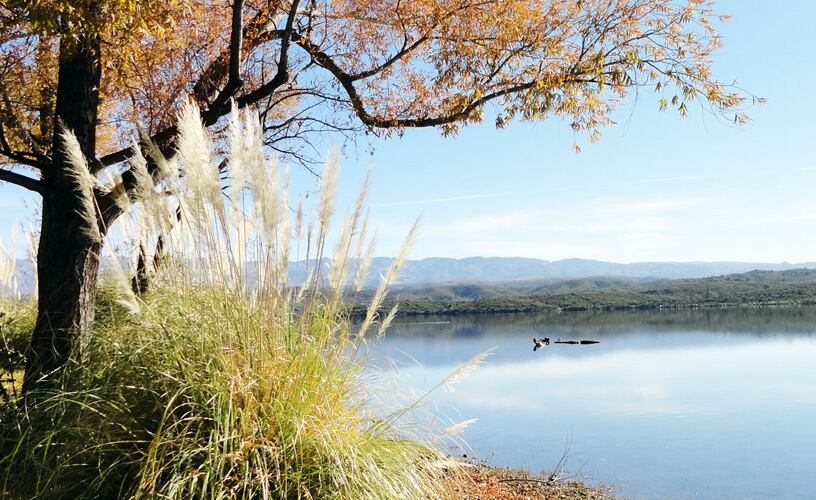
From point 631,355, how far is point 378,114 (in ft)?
74.8

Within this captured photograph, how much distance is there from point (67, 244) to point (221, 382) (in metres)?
2.12

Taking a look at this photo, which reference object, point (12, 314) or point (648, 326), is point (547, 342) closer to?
point (648, 326)

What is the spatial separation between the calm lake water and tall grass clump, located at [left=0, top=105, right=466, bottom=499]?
827mm

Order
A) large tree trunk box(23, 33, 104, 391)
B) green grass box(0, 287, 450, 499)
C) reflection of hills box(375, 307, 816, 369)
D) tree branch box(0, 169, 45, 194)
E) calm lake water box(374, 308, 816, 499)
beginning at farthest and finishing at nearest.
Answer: reflection of hills box(375, 307, 816, 369)
calm lake water box(374, 308, 816, 499)
tree branch box(0, 169, 45, 194)
large tree trunk box(23, 33, 104, 391)
green grass box(0, 287, 450, 499)

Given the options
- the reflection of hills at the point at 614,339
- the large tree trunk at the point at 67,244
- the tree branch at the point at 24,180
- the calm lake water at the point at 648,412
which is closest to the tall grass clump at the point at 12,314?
the large tree trunk at the point at 67,244

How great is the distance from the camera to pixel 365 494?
9.23 ft

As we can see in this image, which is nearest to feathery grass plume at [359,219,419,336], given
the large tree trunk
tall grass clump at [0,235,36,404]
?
the large tree trunk

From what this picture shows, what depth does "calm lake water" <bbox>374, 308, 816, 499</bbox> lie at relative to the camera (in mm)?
9367

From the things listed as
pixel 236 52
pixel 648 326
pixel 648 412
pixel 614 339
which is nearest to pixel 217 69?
pixel 236 52

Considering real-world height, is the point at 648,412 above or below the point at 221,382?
below

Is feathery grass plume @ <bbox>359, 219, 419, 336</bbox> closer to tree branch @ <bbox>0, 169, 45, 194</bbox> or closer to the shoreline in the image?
the shoreline

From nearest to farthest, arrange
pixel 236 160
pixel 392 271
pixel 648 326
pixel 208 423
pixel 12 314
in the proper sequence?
pixel 208 423 → pixel 236 160 → pixel 392 271 → pixel 12 314 → pixel 648 326

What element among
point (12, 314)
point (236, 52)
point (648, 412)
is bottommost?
point (648, 412)

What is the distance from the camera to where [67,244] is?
441 centimetres
